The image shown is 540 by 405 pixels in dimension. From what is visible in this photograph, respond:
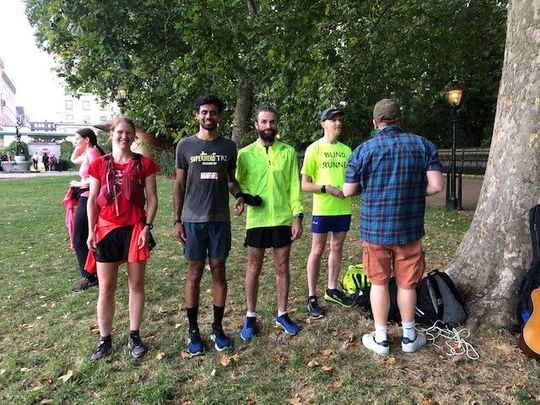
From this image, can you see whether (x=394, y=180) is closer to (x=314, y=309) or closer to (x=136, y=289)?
(x=314, y=309)

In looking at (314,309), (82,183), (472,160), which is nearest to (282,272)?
(314,309)

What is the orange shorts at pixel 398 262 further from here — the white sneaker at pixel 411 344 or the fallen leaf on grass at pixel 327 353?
the fallen leaf on grass at pixel 327 353

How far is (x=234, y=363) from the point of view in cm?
349

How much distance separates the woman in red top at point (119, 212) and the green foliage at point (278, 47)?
173 inches

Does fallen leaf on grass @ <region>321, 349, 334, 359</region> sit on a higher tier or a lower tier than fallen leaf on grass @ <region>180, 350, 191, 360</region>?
higher

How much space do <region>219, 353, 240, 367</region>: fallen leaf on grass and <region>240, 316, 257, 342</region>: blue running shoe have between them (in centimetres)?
28

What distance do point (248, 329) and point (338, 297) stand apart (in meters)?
1.09

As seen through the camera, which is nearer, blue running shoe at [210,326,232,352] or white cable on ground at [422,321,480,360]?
white cable on ground at [422,321,480,360]

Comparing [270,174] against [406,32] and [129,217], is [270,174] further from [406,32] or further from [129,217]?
[406,32]

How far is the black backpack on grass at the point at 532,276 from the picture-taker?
11.5ft

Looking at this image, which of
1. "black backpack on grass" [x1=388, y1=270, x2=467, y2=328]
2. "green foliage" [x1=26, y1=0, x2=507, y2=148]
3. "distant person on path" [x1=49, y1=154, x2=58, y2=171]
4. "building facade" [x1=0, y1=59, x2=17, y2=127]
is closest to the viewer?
"black backpack on grass" [x1=388, y1=270, x2=467, y2=328]

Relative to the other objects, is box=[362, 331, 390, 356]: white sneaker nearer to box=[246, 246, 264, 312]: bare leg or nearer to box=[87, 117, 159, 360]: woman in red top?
box=[246, 246, 264, 312]: bare leg

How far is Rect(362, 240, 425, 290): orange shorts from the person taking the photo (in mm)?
3496

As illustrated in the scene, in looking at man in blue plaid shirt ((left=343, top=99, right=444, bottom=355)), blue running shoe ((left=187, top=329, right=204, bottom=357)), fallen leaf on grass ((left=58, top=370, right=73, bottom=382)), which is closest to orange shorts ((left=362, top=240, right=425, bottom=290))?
man in blue plaid shirt ((left=343, top=99, right=444, bottom=355))
